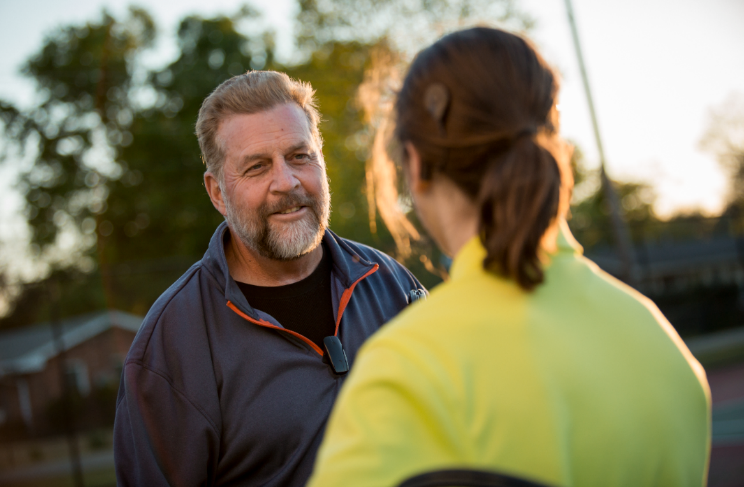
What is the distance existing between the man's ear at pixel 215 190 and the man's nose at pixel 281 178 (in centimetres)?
28

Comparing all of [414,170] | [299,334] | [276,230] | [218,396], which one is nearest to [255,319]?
[299,334]

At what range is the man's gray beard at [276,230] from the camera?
236 centimetres

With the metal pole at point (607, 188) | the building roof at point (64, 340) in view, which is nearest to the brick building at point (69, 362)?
the building roof at point (64, 340)

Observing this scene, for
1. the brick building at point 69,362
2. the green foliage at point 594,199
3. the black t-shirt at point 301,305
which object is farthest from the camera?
the green foliage at point 594,199

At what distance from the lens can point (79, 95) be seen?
2767 centimetres

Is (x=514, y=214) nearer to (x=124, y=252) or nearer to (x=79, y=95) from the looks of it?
(x=124, y=252)

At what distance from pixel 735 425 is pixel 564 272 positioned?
12.0m

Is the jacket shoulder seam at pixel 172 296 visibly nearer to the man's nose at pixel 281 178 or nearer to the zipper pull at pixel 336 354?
the man's nose at pixel 281 178

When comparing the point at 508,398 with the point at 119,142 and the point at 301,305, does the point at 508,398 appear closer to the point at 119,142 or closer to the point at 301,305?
the point at 301,305

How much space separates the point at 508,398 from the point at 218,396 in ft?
4.56

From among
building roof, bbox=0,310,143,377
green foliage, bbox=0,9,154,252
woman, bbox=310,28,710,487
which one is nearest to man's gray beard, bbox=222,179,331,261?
woman, bbox=310,28,710,487

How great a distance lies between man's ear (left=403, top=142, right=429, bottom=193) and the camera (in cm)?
108

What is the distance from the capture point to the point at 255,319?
2.12 m

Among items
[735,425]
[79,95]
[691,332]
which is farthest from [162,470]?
[79,95]
